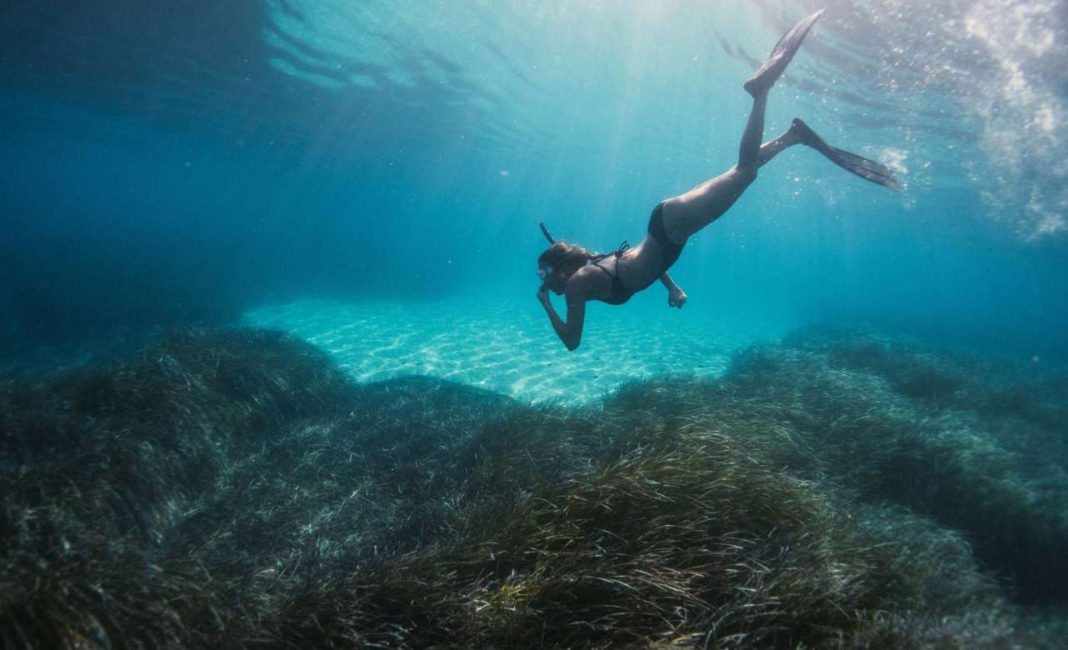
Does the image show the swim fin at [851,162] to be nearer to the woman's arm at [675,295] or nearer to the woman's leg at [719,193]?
the woman's leg at [719,193]

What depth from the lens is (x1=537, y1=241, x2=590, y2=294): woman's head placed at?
541 cm

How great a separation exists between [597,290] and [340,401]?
7516 mm

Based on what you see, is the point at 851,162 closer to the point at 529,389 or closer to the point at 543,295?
the point at 543,295

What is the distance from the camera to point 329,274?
34.7m

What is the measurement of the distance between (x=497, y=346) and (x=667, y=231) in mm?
13163

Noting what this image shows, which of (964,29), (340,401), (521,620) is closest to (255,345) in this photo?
(340,401)

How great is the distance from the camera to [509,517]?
4.00 m

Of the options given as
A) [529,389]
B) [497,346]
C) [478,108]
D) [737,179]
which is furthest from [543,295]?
[478,108]

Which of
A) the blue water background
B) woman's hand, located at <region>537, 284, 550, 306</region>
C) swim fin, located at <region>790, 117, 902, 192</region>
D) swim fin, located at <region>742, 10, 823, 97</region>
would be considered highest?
the blue water background

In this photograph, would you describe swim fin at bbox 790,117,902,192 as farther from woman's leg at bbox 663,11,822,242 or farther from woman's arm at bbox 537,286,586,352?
woman's arm at bbox 537,286,586,352

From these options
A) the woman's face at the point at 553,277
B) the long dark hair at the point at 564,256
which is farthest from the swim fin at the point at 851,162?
the woman's face at the point at 553,277

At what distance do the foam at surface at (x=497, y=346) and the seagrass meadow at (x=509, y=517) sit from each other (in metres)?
3.34

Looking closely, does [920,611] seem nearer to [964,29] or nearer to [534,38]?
[964,29]

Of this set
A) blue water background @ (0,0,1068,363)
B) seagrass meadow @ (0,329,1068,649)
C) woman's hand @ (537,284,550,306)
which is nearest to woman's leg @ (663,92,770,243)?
woman's hand @ (537,284,550,306)
